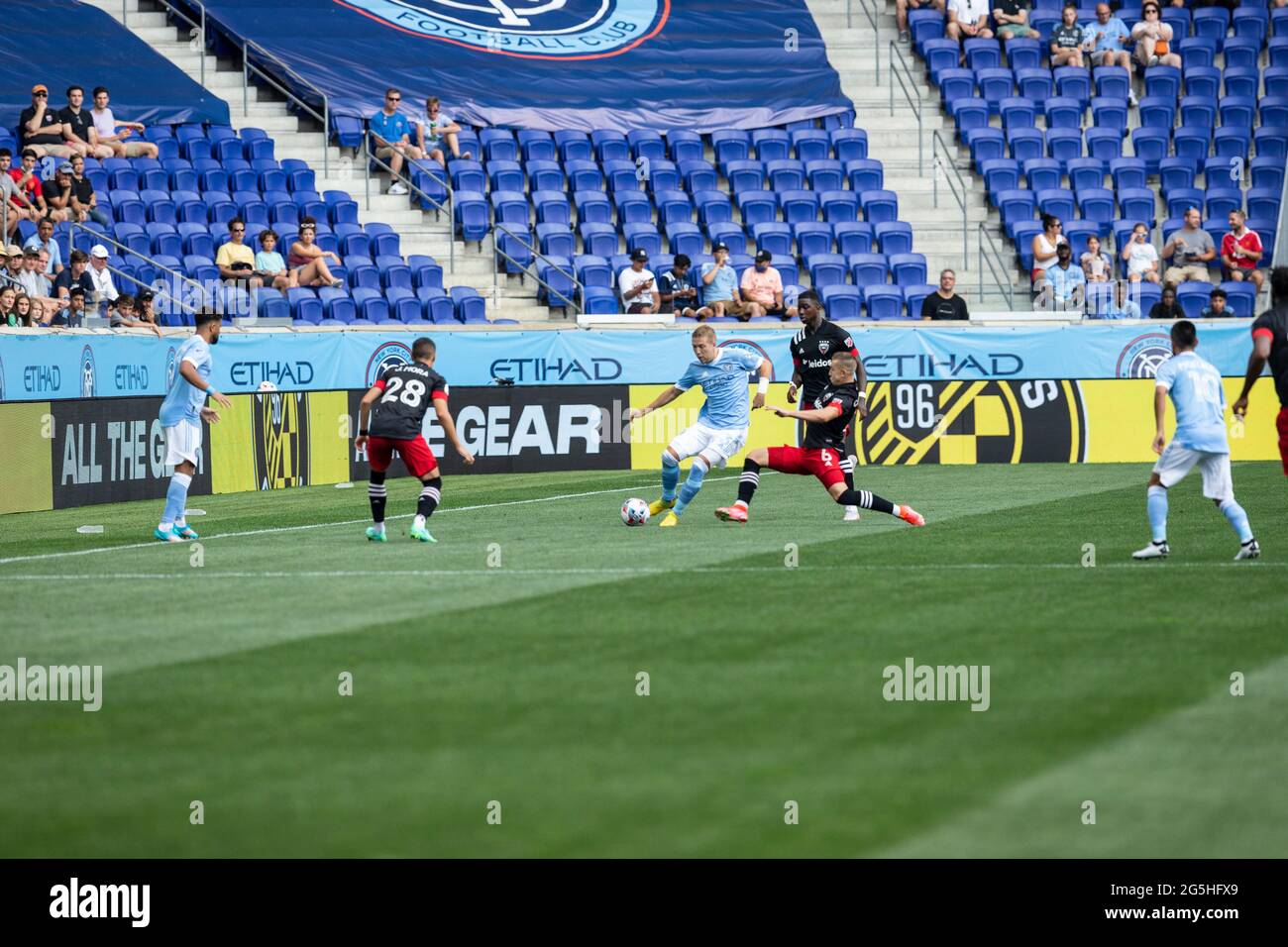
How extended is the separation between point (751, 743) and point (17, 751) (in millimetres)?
2925

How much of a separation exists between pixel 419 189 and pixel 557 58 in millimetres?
5439

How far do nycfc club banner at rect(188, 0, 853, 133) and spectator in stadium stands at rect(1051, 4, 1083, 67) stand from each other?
4.23 m

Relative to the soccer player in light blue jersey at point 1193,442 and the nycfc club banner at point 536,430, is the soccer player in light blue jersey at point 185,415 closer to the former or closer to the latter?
the soccer player in light blue jersey at point 1193,442

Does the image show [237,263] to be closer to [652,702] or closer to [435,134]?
[435,134]

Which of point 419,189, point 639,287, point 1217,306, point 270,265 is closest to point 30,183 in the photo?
point 270,265

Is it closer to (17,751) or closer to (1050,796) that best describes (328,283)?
(17,751)

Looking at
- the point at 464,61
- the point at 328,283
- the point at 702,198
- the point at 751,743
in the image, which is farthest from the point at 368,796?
the point at 464,61

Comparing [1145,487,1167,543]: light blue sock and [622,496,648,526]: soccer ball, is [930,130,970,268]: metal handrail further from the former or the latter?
[1145,487,1167,543]: light blue sock

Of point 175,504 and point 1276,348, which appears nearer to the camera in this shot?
point 1276,348

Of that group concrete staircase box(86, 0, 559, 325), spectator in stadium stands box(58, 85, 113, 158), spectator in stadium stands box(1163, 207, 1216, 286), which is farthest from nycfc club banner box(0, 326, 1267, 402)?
spectator in stadium stands box(58, 85, 113, 158)

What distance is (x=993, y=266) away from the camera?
33188mm

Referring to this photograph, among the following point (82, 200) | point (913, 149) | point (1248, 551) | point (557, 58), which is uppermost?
point (557, 58)

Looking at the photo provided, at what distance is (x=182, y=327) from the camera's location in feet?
83.8

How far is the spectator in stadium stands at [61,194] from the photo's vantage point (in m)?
27.5
